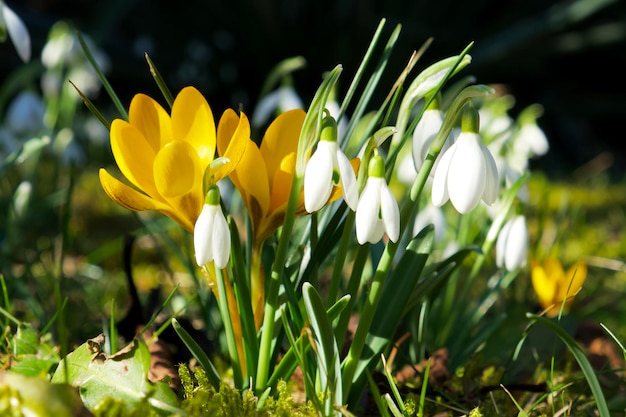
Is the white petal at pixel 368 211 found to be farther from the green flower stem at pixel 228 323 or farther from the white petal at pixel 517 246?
the white petal at pixel 517 246

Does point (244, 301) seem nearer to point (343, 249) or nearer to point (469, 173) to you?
point (343, 249)

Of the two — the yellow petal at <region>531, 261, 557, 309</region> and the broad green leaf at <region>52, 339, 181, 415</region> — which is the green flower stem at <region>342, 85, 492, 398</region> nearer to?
the broad green leaf at <region>52, 339, 181, 415</region>

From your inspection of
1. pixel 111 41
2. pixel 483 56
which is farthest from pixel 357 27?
pixel 111 41

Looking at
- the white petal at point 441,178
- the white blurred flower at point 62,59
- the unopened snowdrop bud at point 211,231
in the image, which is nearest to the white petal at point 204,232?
the unopened snowdrop bud at point 211,231

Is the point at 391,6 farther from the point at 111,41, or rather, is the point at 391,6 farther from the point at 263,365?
the point at 263,365

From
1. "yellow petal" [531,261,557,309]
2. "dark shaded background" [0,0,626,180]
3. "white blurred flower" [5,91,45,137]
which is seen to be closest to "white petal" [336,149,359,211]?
"yellow petal" [531,261,557,309]

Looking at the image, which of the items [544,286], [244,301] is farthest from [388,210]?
[544,286]
